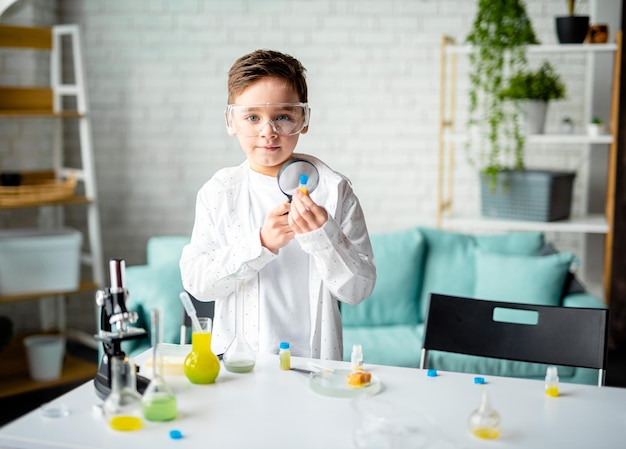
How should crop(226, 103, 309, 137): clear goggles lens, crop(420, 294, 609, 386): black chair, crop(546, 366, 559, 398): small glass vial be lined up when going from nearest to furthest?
1. crop(546, 366, 559, 398): small glass vial
2. crop(226, 103, 309, 137): clear goggles lens
3. crop(420, 294, 609, 386): black chair

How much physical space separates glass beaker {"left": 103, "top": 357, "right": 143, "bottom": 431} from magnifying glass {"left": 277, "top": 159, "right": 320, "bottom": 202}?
520 mm

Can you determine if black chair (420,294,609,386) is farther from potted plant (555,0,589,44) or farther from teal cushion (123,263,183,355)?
potted plant (555,0,589,44)

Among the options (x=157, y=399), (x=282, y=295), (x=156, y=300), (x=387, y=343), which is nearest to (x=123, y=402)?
(x=157, y=399)

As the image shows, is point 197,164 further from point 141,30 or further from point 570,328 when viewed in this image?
point 570,328

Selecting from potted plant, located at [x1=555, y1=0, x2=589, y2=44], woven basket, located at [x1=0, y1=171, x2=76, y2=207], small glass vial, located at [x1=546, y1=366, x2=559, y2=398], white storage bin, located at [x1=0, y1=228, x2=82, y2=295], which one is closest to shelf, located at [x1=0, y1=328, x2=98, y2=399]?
white storage bin, located at [x1=0, y1=228, x2=82, y2=295]

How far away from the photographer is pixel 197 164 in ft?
15.0

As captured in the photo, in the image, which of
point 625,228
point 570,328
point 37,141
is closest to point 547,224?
point 625,228

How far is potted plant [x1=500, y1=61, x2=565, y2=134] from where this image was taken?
384cm

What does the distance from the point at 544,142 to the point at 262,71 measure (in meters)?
2.81

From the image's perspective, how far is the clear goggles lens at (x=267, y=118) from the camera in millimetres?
1766

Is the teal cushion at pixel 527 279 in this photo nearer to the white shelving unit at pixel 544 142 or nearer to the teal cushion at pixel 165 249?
the white shelving unit at pixel 544 142

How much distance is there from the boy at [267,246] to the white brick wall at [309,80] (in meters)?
2.63

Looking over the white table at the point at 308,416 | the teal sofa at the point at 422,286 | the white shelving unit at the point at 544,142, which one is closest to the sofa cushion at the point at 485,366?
the teal sofa at the point at 422,286

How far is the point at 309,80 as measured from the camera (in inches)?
176
